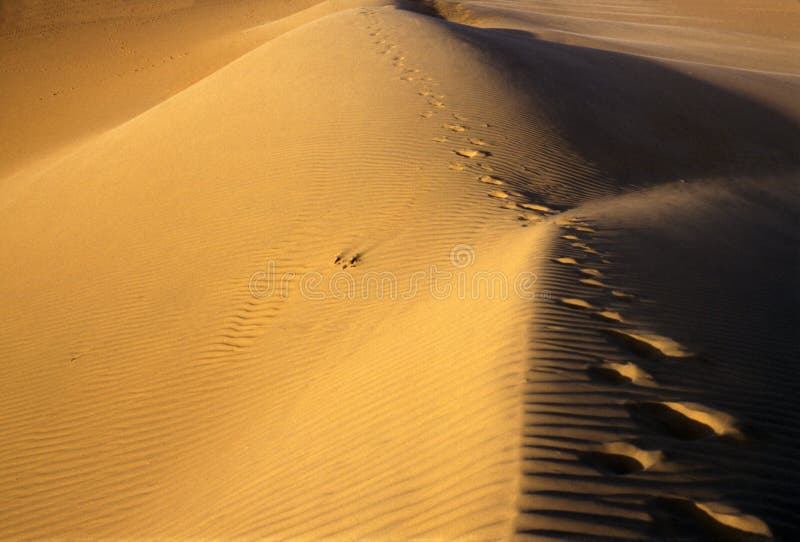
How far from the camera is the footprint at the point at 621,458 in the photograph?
2766 mm

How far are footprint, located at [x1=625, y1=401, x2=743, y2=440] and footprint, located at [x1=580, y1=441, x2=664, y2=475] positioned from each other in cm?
25

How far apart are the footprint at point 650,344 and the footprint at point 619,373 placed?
26cm

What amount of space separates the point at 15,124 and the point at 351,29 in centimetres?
1089

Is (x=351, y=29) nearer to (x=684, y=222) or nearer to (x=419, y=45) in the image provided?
(x=419, y=45)

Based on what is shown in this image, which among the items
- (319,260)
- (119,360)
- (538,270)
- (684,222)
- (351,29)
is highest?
(351,29)

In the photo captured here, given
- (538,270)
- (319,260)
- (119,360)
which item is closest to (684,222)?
(538,270)

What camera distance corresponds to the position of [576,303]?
4.29 m

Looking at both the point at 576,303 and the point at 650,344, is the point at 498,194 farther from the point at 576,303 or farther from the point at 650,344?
the point at 650,344

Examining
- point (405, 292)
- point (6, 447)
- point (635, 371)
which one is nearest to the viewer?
point (635, 371)

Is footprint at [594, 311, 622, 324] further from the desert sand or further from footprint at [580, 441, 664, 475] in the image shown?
footprint at [580, 441, 664, 475]

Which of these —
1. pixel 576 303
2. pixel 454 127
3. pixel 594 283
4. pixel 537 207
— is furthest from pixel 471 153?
pixel 576 303

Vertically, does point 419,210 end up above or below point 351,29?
below

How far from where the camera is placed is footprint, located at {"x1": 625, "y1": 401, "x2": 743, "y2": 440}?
3096 mm

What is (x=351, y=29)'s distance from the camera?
15594 millimetres
